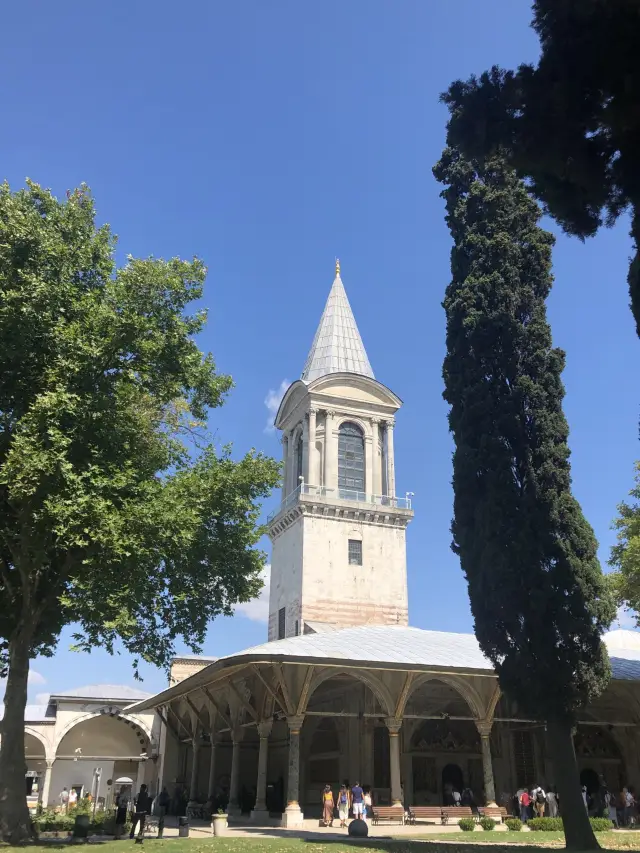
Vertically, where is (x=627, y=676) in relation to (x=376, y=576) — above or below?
below

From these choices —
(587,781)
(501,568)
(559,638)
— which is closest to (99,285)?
(501,568)

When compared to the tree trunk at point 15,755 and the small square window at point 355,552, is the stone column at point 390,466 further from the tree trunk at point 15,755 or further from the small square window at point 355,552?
the tree trunk at point 15,755

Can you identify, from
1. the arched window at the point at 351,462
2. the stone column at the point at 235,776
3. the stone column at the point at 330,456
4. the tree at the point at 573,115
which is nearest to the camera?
the tree at the point at 573,115

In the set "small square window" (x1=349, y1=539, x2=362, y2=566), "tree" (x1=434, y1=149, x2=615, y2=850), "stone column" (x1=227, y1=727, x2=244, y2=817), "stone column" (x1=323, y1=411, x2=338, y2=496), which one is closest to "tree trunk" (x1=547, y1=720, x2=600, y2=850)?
"tree" (x1=434, y1=149, x2=615, y2=850)

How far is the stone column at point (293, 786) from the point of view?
19.8 meters

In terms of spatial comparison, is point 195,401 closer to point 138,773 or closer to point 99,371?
point 99,371

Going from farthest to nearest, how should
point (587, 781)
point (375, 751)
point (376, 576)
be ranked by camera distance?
1. point (376, 576)
2. point (587, 781)
3. point (375, 751)

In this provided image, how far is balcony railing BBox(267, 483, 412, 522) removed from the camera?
32.9m

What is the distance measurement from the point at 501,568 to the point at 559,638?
1.78 metres

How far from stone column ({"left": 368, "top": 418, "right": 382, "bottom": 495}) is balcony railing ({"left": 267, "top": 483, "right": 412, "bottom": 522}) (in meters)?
0.54

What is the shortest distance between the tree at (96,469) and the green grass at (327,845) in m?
2.52

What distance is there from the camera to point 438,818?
21594 millimetres

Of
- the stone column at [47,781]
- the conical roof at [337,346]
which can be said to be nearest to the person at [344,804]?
the conical roof at [337,346]

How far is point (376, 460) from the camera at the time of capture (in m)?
35.4
